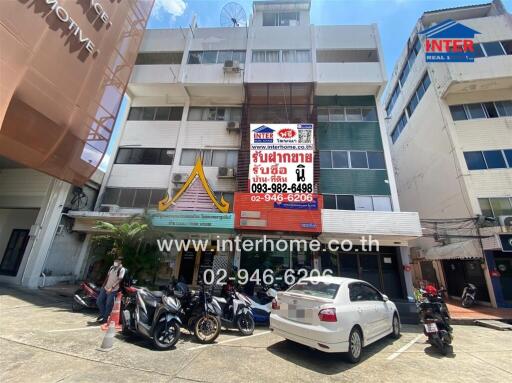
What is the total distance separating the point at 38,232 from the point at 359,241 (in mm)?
15078

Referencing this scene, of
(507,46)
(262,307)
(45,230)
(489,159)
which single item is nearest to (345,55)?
(507,46)

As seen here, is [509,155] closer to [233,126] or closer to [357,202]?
[357,202]

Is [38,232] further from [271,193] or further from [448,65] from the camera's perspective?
[448,65]

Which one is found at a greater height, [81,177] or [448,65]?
[448,65]

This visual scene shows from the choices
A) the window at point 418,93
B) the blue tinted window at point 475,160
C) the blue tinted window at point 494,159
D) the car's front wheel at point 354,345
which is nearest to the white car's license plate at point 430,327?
the car's front wheel at point 354,345

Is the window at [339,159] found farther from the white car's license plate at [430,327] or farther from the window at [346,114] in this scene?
the white car's license plate at [430,327]

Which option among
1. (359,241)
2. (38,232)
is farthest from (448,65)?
(38,232)

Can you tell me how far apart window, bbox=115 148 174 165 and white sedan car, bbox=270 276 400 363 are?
40.1 feet

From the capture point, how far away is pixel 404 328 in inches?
301

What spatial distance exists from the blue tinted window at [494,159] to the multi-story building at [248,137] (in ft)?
20.5

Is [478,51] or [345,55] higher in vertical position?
[345,55]

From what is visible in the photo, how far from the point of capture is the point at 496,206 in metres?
13.4

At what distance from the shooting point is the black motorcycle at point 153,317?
4.62 m

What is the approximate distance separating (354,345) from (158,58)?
20.0m
